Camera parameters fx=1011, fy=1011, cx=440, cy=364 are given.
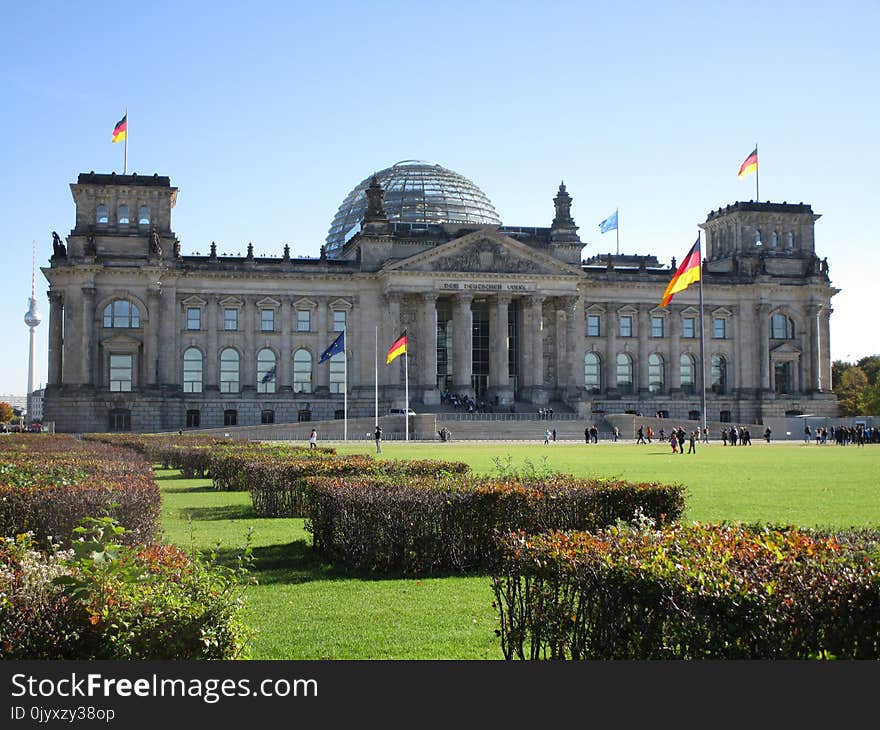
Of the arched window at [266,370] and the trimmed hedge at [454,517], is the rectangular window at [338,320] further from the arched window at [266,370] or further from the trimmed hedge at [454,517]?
the trimmed hedge at [454,517]

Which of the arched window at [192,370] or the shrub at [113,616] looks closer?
the shrub at [113,616]

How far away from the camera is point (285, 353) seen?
97500mm

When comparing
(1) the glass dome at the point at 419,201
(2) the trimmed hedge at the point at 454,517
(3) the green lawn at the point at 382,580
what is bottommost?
Result: (3) the green lawn at the point at 382,580

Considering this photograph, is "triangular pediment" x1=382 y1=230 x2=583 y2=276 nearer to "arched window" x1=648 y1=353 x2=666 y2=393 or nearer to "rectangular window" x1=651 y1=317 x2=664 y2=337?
"rectangular window" x1=651 y1=317 x2=664 y2=337

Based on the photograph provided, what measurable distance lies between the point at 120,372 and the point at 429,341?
94.8 ft

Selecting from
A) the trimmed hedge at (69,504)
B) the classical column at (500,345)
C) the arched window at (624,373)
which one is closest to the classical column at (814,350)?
the arched window at (624,373)

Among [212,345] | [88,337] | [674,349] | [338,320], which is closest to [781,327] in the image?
[674,349]

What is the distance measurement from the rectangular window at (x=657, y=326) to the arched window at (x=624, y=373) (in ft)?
12.5

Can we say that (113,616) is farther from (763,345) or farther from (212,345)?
(763,345)

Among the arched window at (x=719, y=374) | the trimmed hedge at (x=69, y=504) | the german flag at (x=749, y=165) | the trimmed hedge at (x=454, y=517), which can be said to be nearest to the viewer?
the trimmed hedge at (x=69, y=504)

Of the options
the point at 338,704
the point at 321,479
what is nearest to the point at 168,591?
the point at 338,704

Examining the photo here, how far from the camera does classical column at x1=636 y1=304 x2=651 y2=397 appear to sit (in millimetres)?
105375

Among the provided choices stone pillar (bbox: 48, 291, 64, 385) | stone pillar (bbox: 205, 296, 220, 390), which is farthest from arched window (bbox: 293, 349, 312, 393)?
stone pillar (bbox: 48, 291, 64, 385)

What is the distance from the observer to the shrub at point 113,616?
7438mm
